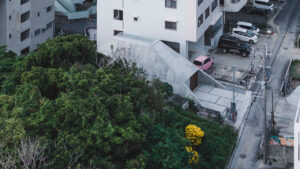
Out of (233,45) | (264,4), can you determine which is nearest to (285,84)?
(233,45)

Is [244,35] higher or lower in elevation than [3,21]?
lower

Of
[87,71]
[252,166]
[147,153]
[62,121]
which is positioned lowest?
[252,166]

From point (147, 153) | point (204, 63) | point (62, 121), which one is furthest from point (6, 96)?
point (204, 63)

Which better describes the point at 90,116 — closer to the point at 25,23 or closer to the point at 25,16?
the point at 25,23

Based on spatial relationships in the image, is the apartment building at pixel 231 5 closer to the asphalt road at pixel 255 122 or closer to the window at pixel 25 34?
the asphalt road at pixel 255 122

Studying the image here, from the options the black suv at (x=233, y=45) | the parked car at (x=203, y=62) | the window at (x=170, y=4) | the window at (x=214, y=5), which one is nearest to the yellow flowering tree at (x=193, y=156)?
the parked car at (x=203, y=62)

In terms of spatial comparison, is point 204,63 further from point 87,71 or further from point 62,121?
point 62,121
